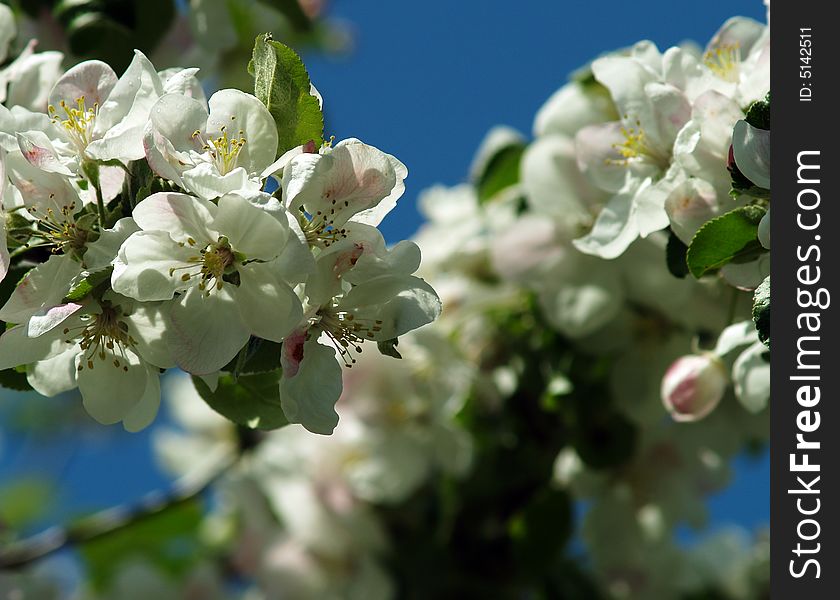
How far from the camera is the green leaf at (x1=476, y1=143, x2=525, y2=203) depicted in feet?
6.66

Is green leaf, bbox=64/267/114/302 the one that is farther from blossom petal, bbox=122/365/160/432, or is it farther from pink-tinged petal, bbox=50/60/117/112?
pink-tinged petal, bbox=50/60/117/112

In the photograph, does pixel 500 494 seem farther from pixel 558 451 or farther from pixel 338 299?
pixel 338 299

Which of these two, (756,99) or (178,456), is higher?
(756,99)

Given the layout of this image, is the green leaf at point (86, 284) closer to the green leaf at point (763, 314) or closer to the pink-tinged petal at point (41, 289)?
the pink-tinged petal at point (41, 289)

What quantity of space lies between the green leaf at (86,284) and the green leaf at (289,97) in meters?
0.20

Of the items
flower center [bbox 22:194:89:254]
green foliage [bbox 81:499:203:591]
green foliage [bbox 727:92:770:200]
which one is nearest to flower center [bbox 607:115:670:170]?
green foliage [bbox 727:92:770:200]

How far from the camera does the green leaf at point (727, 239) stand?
1098 mm

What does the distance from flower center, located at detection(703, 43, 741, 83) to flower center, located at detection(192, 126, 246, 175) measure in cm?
57

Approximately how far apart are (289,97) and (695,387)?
1.91ft

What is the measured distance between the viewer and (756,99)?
46.3 inches

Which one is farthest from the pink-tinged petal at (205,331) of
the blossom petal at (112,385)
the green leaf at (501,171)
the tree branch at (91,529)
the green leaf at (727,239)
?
the green leaf at (501,171)

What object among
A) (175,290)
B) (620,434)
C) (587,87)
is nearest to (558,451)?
(620,434)

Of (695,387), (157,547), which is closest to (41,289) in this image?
(695,387)
